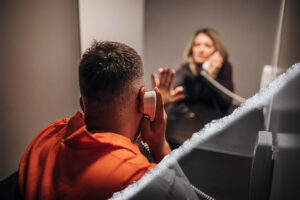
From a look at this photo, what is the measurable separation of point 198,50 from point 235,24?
345 mm

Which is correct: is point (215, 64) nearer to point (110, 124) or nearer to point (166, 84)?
point (166, 84)

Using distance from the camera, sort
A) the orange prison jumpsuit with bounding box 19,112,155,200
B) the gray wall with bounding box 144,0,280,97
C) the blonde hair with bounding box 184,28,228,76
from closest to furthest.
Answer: the orange prison jumpsuit with bounding box 19,112,155,200 < the gray wall with bounding box 144,0,280,97 < the blonde hair with bounding box 184,28,228,76

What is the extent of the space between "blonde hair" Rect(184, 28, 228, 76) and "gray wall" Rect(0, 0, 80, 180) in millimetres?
1480

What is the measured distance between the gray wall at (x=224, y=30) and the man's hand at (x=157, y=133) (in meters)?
1.28

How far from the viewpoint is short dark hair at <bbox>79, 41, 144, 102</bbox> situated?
0.41 meters

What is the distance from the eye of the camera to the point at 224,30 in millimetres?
1838

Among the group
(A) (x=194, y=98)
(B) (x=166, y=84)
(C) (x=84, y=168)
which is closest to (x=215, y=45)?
(A) (x=194, y=98)

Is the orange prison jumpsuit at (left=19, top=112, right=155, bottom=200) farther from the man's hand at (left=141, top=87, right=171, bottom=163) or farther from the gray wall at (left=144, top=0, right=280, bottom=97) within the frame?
the gray wall at (left=144, top=0, right=280, bottom=97)

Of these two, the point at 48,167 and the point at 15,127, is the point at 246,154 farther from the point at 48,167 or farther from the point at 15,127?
the point at 15,127

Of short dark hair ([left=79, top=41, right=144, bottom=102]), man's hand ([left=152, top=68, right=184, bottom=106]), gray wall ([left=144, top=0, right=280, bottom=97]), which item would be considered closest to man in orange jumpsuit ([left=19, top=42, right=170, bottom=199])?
short dark hair ([left=79, top=41, right=144, bottom=102])

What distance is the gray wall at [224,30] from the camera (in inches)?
67.4

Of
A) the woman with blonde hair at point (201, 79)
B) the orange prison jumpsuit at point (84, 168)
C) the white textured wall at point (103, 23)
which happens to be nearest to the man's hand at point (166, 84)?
the white textured wall at point (103, 23)

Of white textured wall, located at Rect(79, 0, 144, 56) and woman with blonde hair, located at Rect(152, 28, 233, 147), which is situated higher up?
white textured wall, located at Rect(79, 0, 144, 56)

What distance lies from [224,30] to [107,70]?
166cm
